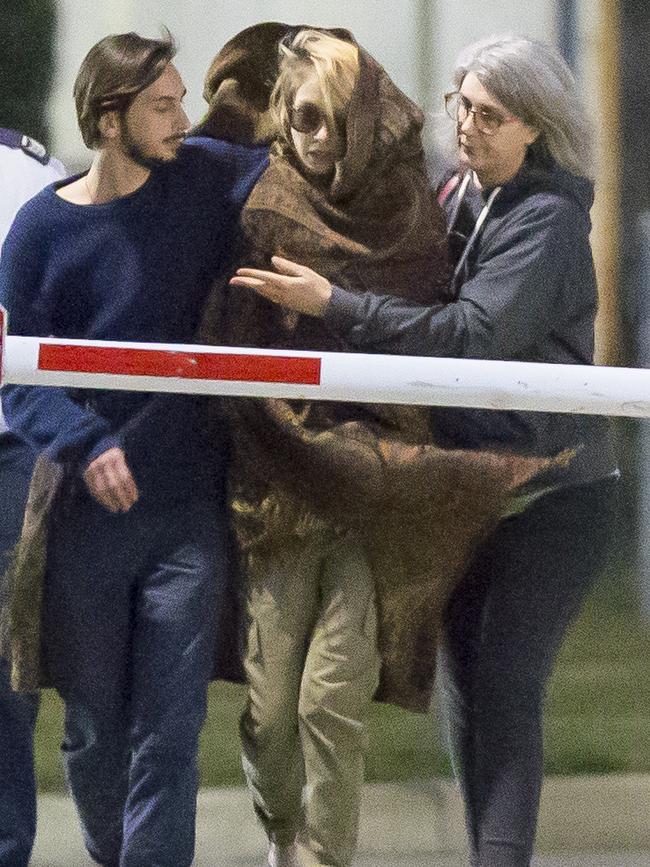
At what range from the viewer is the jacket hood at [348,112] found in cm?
342

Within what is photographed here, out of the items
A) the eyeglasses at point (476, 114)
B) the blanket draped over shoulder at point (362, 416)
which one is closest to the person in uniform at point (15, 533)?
the blanket draped over shoulder at point (362, 416)

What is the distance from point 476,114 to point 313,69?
12.8 inches

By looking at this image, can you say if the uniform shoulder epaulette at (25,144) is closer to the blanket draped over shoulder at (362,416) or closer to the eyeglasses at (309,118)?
the blanket draped over shoulder at (362,416)

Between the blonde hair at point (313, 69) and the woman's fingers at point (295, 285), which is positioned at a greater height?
the blonde hair at point (313, 69)

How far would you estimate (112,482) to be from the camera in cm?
347

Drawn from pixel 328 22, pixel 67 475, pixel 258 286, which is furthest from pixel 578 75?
pixel 67 475

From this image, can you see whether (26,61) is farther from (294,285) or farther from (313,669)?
(313,669)

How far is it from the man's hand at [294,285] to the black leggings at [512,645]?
0.58 m

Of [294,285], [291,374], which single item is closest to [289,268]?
[294,285]

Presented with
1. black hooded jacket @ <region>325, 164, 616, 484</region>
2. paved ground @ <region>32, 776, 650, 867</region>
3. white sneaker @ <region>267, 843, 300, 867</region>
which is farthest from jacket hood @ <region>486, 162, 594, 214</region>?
white sneaker @ <region>267, 843, 300, 867</region>

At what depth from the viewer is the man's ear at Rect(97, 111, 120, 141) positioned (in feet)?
11.2

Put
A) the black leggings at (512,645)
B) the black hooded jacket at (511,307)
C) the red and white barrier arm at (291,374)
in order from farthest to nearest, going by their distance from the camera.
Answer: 1. the black leggings at (512,645)
2. the black hooded jacket at (511,307)
3. the red and white barrier arm at (291,374)

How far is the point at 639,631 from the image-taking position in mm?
3756

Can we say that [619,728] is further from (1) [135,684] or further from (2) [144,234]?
(2) [144,234]
